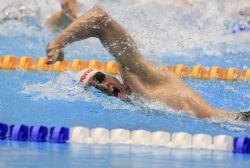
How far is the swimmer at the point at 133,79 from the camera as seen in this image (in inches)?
199

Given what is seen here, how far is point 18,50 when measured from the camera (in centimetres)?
1105

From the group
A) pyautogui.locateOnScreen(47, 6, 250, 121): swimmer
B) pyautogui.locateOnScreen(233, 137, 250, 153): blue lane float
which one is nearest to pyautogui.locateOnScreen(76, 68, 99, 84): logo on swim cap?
pyautogui.locateOnScreen(47, 6, 250, 121): swimmer

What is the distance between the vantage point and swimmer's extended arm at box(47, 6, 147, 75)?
495 cm

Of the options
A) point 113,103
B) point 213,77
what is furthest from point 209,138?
point 213,77

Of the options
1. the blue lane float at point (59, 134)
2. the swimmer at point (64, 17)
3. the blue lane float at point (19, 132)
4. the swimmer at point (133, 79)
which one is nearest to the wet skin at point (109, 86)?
the swimmer at point (133, 79)

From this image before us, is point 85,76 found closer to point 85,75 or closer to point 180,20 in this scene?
point 85,75

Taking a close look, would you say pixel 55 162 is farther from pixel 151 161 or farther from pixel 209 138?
pixel 209 138

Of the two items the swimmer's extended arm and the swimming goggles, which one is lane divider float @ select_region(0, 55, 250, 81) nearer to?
the swimmer's extended arm

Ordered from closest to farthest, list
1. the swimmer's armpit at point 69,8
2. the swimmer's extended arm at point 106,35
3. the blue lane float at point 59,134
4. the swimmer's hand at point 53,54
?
the swimmer's hand at point 53,54 < the blue lane float at point 59,134 < the swimmer's extended arm at point 106,35 < the swimmer's armpit at point 69,8

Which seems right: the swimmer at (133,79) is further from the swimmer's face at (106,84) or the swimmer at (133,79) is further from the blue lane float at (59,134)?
the blue lane float at (59,134)

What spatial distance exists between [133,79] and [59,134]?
0.72 m

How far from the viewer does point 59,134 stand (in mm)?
4855

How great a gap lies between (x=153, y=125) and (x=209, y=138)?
34.3 inches

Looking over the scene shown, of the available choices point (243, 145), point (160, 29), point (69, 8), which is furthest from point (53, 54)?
point (69, 8)
